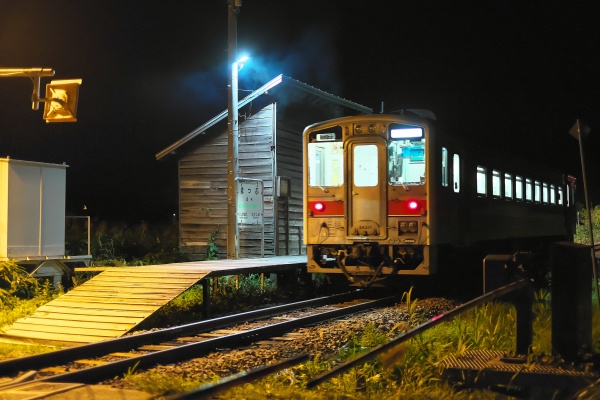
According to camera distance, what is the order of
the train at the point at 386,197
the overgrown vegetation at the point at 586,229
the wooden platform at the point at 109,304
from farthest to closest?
the overgrown vegetation at the point at 586,229 → the train at the point at 386,197 → the wooden platform at the point at 109,304

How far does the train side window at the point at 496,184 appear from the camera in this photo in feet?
47.7

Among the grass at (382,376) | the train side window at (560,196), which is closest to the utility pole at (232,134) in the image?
the grass at (382,376)

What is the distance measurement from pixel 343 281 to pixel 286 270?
1139mm

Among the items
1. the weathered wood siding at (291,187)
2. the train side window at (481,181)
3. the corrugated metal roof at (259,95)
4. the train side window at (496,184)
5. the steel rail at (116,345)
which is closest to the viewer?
the steel rail at (116,345)

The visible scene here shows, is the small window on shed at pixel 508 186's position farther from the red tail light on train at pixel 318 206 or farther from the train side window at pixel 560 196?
the train side window at pixel 560 196

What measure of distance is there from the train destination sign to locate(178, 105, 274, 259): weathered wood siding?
2.22 m

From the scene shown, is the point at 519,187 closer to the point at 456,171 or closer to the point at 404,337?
the point at 456,171

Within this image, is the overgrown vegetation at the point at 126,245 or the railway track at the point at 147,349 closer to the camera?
the railway track at the point at 147,349

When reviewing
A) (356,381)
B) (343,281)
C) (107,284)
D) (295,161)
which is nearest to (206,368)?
(356,381)

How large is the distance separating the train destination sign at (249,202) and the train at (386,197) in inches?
134

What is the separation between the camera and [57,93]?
12500 mm

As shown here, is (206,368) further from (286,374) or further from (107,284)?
(107,284)

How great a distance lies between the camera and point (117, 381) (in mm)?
6328

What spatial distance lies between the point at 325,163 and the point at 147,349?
17.7ft
